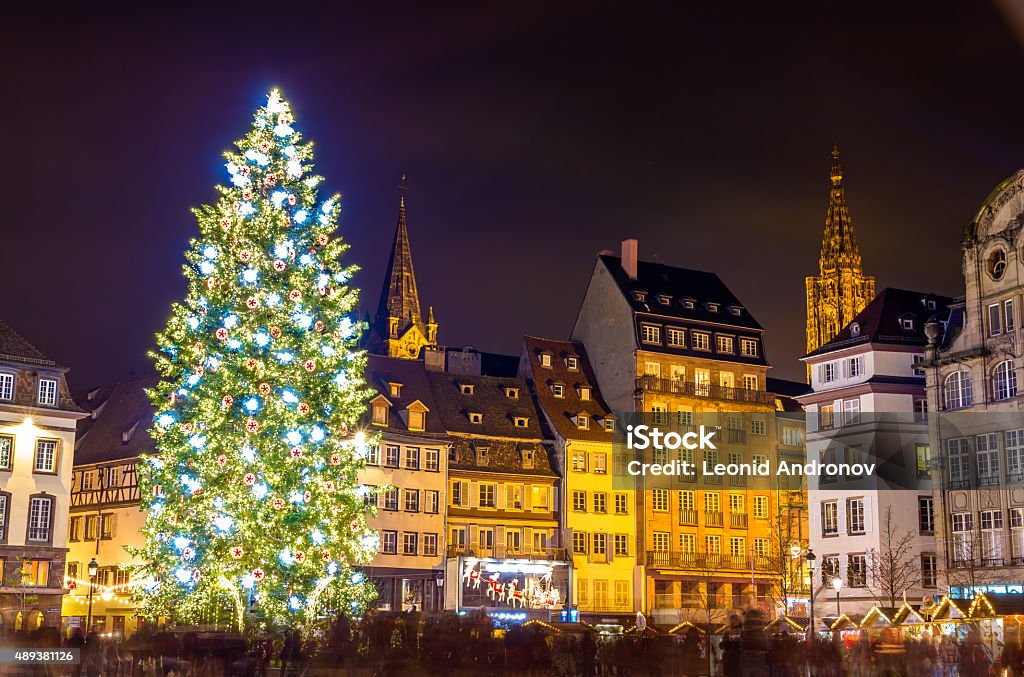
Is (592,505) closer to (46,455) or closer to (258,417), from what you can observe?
(46,455)

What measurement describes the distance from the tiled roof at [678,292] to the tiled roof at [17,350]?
33887 millimetres

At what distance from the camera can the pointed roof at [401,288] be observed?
153 m

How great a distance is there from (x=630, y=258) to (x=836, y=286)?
74292 millimetres

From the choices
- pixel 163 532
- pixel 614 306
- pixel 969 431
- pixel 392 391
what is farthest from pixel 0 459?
pixel 969 431

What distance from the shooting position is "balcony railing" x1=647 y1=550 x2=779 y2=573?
79.8 metres

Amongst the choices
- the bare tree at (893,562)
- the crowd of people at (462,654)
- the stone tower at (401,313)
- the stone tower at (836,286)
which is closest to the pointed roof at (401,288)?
the stone tower at (401,313)

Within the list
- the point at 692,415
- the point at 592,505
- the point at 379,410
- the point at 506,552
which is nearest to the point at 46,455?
the point at 379,410

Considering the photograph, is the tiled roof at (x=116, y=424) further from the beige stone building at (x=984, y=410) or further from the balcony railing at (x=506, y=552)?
the beige stone building at (x=984, y=410)

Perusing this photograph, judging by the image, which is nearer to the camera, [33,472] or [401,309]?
[33,472]

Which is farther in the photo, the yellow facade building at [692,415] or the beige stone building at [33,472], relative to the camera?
the yellow facade building at [692,415]

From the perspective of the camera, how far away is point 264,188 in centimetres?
4031

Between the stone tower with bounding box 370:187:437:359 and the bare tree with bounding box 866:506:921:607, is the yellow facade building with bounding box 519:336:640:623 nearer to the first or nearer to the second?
the bare tree with bounding box 866:506:921:607

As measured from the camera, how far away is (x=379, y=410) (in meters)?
73.7

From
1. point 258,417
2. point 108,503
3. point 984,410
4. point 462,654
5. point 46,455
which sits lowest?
point 462,654
